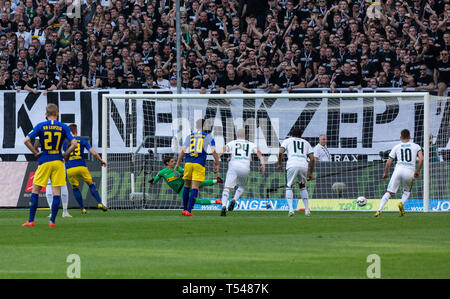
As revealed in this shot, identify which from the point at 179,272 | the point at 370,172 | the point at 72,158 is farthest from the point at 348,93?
the point at 179,272

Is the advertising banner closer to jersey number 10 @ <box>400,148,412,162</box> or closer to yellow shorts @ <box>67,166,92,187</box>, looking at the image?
yellow shorts @ <box>67,166,92,187</box>

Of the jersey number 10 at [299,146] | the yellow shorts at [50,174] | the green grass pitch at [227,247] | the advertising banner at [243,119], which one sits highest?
the advertising banner at [243,119]

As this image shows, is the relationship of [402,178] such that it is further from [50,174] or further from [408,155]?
[50,174]

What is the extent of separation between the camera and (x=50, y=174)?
17.0 m

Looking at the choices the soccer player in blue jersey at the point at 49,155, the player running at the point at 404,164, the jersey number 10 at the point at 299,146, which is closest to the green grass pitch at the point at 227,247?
the soccer player in blue jersey at the point at 49,155

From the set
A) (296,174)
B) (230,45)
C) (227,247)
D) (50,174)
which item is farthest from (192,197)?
(227,247)

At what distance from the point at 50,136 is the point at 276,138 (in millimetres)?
9740

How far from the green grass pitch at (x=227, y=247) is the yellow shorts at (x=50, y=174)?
866 mm

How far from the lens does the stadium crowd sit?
25688 mm

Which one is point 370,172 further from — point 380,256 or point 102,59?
point 380,256

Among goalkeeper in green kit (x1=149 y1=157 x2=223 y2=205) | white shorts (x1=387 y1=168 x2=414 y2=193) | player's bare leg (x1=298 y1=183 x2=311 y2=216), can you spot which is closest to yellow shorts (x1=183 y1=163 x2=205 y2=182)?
goalkeeper in green kit (x1=149 y1=157 x2=223 y2=205)

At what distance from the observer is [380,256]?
441 inches

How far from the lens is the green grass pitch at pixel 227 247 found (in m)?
9.78

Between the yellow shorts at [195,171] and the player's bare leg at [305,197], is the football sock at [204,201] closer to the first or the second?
the yellow shorts at [195,171]
